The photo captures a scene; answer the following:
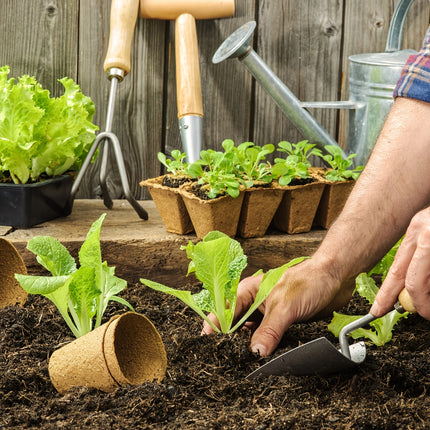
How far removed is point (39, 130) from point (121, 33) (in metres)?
0.39

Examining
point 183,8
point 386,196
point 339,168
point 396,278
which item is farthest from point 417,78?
point 183,8

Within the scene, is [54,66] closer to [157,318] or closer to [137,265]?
[137,265]

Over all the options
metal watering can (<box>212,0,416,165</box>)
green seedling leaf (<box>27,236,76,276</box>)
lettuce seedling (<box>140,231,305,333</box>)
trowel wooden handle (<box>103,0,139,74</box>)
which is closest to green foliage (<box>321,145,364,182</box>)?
metal watering can (<box>212,0,416,165</box>)

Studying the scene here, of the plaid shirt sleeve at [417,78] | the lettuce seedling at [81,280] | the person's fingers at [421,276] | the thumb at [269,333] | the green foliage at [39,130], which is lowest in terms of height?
the thumb at [269,333]

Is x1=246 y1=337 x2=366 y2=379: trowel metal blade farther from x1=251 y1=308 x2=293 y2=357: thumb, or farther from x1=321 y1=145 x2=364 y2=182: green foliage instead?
x1=321 y1=145 x2=364 y2=182: green foliage

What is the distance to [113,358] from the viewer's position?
3.21 feet

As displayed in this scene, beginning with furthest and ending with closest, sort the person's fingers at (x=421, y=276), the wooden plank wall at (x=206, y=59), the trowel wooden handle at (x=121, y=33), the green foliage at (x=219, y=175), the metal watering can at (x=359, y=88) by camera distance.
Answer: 1. the wooden plank wall at (x=206, y=59)
2. the trowel wooden handle at (x=121, y=33)
3. the metal watering can at (x=359, y=88)
4. the green foliage at (x=219, y=175)
5. the person's fingers at (x=421, y=276)

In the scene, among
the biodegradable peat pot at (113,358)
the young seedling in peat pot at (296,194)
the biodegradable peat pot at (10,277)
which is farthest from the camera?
the young seedling in peat pot at (296,194)

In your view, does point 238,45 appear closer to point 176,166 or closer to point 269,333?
point 176,166

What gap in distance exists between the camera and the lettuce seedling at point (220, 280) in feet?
3.62

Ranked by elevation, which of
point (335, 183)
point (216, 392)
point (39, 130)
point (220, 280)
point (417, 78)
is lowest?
point (216, 392)

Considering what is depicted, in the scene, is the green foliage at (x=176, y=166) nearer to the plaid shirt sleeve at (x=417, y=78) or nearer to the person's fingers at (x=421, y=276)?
the plaid shirt sleeve at (x=417, y=78)

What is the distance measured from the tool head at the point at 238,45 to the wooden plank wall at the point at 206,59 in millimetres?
196

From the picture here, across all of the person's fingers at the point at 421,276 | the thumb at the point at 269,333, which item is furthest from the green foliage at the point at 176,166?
the person's fingers at the point at 421,276
